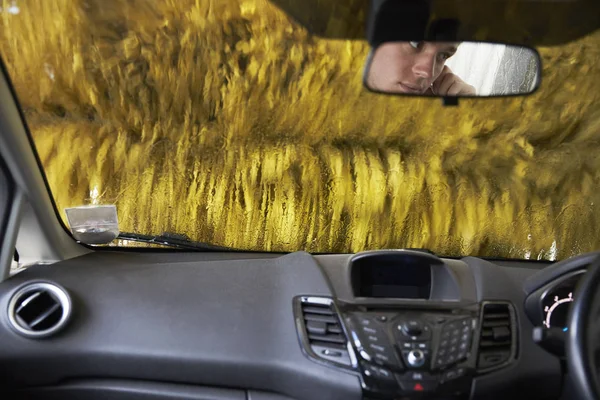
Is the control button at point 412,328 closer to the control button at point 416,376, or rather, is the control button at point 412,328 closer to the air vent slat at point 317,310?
Result: the control button at point 416,376

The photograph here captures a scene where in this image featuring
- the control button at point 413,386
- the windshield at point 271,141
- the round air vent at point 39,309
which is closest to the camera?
the control button at point 413,386

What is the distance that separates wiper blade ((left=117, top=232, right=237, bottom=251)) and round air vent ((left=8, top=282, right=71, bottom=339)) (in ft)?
1.84

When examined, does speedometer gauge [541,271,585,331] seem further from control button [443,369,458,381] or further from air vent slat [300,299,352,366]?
air vent slat [300,299,352,366]

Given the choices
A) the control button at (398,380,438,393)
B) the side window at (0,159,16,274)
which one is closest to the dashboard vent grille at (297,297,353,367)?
the control button at (398,380,438,393)

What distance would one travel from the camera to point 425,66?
3.05 m

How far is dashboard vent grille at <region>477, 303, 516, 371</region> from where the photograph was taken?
2.07m

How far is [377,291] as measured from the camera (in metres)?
2.38

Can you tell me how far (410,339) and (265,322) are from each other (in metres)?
0.55

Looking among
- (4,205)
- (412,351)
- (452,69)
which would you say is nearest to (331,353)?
(412,351)

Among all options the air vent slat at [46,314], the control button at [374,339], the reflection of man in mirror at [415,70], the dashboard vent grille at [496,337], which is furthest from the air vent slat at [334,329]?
the reflection of man in mirror at [415,70]

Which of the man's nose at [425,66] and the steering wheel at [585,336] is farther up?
the man's nose at [425,66]

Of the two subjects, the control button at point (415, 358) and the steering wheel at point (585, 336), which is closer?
the steering wheel at point (585, 336)

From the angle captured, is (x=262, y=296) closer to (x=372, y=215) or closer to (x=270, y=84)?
(x=372, y=215)

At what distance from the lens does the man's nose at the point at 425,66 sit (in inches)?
118
